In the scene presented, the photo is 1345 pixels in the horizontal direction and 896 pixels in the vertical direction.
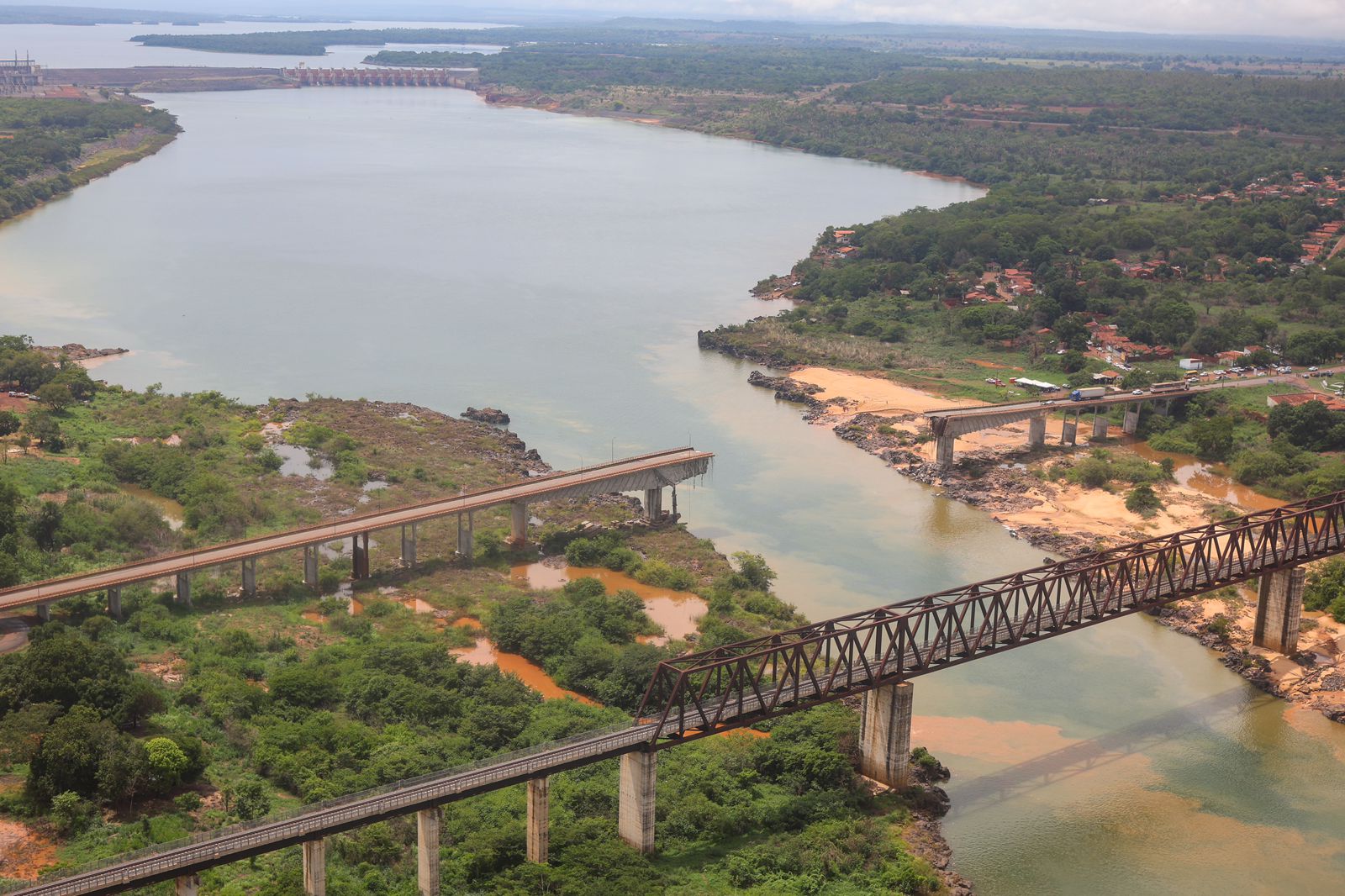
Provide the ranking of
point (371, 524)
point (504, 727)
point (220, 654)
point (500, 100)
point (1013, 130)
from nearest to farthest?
point (504, 727), point (220, 654), point (371, 524), point (1013, 130), point (500, 100)

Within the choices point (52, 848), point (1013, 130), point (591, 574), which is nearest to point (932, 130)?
point (1013, 130)

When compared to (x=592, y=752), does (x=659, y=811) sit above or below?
below

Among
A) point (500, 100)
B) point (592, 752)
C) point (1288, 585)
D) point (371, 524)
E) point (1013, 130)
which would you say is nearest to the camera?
point (592, 752)

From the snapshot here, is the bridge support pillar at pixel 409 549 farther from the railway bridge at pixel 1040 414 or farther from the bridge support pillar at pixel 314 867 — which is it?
the railway bridge at pixel 1040 414

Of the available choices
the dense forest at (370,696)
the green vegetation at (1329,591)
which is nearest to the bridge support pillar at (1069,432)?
the green vegetation at (1329,591)


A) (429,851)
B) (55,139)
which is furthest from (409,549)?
(55,139)

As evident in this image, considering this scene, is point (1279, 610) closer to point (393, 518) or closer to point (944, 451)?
point (944, 451)

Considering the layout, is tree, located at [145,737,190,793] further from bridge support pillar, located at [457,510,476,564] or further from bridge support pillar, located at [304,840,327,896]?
bridge support pillar, located at [457,510,476,564]

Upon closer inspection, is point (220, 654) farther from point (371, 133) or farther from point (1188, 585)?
point (371, 133)
